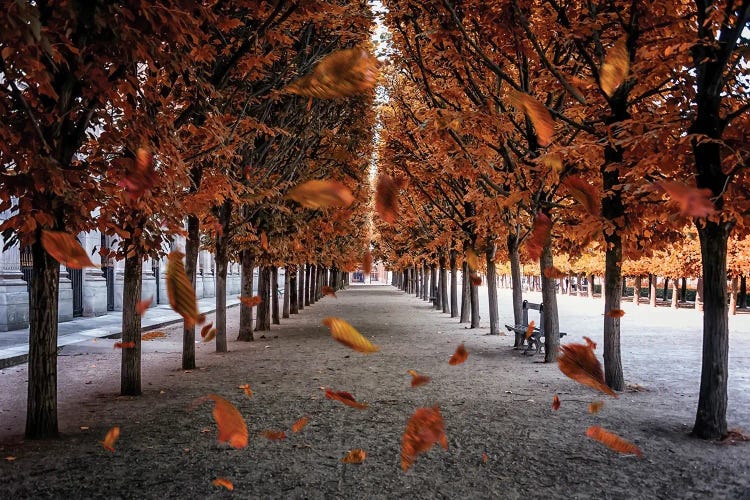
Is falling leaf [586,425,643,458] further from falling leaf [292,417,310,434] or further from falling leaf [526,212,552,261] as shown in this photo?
falling leaf [526,212,552,261]

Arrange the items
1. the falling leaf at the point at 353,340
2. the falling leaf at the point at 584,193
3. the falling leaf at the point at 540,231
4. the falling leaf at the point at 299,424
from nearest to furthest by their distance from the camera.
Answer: the falling leaf at the point at 299,424 < the falling leaf at the point at 584,193 < the falling leaf at the point at 540,231 < the falling leaf at the point at 353,340

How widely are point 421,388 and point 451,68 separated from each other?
607 cm

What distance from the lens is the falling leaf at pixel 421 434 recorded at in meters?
6.07

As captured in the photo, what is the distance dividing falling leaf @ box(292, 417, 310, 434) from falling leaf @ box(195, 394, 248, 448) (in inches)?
22.7

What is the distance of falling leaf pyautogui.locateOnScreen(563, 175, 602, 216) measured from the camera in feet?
30.1

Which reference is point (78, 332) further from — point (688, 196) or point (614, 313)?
point (688, 196)

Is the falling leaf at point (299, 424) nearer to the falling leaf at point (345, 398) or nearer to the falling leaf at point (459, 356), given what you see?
the falling leaf at point (345, 398)

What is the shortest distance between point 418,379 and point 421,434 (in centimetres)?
318

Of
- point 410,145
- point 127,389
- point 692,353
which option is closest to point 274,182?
point 410,145

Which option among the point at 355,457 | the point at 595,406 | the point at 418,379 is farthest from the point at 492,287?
the point at 355,457

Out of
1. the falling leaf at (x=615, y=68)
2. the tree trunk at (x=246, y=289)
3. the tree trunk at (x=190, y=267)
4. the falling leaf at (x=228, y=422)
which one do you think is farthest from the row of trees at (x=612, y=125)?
the tree trunk at (x=246, y=289)

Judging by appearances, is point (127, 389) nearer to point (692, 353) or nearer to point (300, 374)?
point (300, 374)

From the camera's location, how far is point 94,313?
22953 millimetres

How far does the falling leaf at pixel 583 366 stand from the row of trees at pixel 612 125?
0.37 metres
